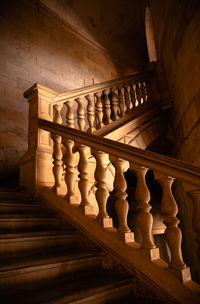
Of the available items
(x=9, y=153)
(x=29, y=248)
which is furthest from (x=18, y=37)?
(x=29, y=248)

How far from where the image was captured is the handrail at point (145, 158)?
1460mm

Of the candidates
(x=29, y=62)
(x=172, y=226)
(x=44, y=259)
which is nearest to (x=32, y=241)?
(x=44, y=259)

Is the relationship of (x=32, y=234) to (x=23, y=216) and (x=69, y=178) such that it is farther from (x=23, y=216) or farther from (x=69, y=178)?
(x=69, y=178)

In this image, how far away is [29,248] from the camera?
5.75 ft

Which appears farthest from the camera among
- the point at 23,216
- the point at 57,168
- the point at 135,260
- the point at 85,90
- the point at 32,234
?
the point at 85,90

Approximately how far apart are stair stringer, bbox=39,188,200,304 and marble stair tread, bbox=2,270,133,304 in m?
0.12

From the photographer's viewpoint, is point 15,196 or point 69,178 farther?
point 15,196

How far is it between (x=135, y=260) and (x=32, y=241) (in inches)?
31.8

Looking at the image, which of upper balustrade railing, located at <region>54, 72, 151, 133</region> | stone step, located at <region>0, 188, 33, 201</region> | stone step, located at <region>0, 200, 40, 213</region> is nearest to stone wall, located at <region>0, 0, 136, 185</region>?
upper balustrade railing, located at <region>54, 72, 151, 133</region>

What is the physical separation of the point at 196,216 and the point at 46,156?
6.39 ft

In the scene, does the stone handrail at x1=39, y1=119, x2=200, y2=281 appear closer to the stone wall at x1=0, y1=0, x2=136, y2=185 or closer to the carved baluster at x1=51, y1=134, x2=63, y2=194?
the carved baluster at x1=51, y1=134, x2=63, y2=194

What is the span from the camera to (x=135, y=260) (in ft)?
5.31

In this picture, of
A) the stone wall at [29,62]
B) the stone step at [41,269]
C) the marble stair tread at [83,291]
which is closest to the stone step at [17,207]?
the stone step at [41,269]

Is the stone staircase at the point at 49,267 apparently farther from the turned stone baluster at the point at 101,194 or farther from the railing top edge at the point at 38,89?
the railing top edge at the point at 38,89
